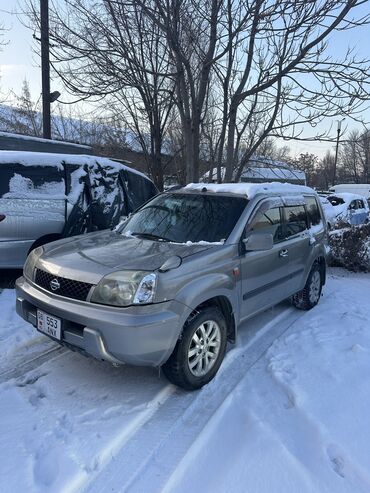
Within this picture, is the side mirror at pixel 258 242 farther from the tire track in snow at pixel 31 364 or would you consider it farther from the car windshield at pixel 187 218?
the tire track in snow at pixel 31 364

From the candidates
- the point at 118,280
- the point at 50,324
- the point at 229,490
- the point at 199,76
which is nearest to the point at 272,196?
the point at 118,280

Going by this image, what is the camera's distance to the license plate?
3360mm

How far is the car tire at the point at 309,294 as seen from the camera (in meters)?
5.74

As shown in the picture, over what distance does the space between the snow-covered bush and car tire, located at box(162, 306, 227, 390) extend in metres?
5.86

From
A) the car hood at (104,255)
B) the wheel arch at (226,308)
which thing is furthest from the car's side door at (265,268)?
the car hood at (104,255)

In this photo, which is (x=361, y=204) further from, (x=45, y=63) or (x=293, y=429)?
(x=293, y=429)

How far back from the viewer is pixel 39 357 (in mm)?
4039

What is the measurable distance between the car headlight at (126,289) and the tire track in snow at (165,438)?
910 millimetres

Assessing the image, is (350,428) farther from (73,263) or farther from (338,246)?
(338,246)

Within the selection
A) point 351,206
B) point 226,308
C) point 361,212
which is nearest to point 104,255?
point 226,308

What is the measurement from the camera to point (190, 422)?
10.3 feet

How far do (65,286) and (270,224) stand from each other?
2374mm

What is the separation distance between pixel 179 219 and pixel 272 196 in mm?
1152

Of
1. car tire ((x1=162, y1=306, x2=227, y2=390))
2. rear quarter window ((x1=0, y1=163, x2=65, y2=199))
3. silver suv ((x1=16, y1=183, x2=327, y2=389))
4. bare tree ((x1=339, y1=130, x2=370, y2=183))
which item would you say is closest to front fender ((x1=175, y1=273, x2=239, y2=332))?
silver suv ((x1=16, y1=183, x2=327, y2=389))
